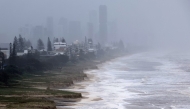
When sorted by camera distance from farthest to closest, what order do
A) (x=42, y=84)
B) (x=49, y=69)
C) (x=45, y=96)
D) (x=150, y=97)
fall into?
(x=49, y=69), (x=42, y=84), (x=150, y=97), (x=45, y=96)

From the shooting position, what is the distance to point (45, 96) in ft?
99.7

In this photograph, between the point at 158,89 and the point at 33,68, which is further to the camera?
the point at 33,68

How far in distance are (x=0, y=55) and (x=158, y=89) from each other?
23.8 metres

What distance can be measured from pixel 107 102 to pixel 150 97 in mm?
4029

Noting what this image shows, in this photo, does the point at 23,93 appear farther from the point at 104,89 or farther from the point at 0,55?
the point at 0,55

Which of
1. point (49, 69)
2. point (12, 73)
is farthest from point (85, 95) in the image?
point (49, 69)

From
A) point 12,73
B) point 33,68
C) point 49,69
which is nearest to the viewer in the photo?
point 12,73

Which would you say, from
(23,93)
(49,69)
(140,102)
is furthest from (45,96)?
(49,69)

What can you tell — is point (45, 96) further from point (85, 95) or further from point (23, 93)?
point (85, 95)

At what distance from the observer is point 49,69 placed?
202 ft

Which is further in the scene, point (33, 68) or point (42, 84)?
point (33, 68)

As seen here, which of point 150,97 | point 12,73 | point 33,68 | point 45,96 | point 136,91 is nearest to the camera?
point 45,96

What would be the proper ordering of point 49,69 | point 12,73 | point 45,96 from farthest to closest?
point 49,69 < point 12,73 < point 45,96

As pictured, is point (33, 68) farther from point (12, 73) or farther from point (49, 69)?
point (12, 73)
